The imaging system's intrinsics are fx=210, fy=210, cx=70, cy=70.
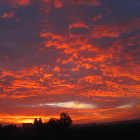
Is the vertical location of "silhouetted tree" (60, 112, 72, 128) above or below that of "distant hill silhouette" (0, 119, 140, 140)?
above

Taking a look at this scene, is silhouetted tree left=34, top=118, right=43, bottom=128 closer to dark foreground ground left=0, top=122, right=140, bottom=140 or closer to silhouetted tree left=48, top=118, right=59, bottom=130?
silhouetted tree left=48, top=118, right=59, bottom=130

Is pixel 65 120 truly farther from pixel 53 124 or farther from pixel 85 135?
pixel 85 135

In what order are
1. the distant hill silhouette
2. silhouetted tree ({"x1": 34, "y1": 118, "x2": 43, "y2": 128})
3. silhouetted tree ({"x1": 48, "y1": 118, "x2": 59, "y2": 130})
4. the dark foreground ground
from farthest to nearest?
silhouetted tree ({"x1": 34, "y1": 118, "x2": 43, "y2": 128})
silhouetted tree ({"x1": 48, "y1": 118, "x2": 59, "y2": 130})
the distant hill silhouette
the dark foreground ground

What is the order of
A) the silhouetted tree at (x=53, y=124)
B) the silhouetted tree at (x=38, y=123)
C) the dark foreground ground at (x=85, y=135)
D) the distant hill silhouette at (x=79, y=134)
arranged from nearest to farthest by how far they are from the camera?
the dark foreground ground at (x=85, y=135)
the distant hill silhouette at (x=79, y=134)
the silhouetted tree at (x=53, y=124)
the silhouetted tree at (x=38, y=123)

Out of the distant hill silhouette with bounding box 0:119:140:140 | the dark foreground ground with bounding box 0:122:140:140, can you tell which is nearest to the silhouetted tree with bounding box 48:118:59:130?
the distant hill silhouette with bounding box 0:119:140:140

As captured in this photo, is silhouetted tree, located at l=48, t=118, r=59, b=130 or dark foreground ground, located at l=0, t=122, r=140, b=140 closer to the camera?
dark foreground ground, located at l=0, t=122, r=140, b=140

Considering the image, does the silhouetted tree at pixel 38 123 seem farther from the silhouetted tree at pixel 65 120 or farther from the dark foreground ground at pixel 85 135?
the dark foreground ground at pixel 85 135

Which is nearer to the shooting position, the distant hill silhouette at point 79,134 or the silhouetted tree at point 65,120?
the distant hill silhouette at point 79,134

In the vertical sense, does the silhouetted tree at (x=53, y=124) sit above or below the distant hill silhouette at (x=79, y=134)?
above

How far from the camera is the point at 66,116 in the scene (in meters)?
112

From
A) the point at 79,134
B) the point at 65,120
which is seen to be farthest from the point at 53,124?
the point at 79,134

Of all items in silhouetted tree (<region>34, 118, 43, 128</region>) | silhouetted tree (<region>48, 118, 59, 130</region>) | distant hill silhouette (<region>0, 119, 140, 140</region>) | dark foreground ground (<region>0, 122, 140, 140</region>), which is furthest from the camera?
silhouetted tree (<region>34, 118, 43, 128</region>)

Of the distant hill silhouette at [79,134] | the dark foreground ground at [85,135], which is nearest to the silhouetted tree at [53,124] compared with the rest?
the distant hill silhouette at [79,134]

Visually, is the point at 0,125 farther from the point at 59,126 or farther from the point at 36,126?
the point at 59,126
